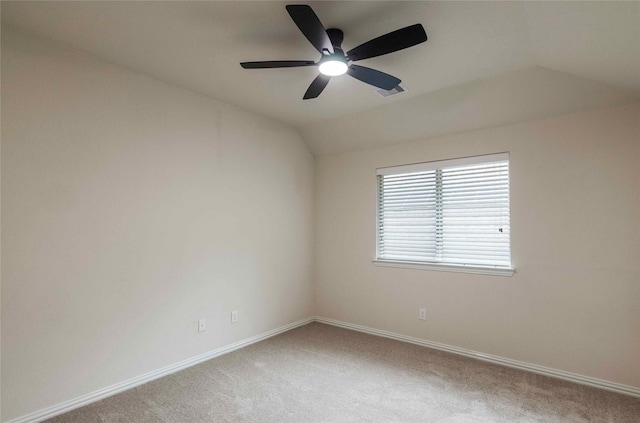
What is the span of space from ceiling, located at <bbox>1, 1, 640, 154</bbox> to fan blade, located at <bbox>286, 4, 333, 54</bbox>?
0.71ft

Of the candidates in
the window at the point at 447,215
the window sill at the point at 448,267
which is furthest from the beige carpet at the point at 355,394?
the window at the point at 447,215

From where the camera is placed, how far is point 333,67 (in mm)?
2090

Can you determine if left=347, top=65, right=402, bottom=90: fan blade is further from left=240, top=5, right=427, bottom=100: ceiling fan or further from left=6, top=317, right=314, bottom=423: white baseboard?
left=6, top=317, right=314, bottom=423: white baseboard

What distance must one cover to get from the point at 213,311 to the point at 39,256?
149 cm

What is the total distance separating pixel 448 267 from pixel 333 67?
2342 millimetres

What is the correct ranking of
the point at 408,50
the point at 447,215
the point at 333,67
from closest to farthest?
the point at 333,67, the point at 408,50, the point at 447,215

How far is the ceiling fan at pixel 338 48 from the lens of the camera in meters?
1.64

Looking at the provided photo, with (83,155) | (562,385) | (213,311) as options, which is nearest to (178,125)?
(83,155)

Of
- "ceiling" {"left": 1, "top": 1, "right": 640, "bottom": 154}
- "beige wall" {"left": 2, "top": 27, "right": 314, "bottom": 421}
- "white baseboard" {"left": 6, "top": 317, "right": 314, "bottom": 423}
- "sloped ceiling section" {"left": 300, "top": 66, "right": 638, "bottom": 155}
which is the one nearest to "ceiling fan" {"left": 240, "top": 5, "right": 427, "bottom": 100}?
"ceiling" {"left": 1, "top": 1, "right": 640, "bottom": 154}

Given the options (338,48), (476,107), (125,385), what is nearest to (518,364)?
(476,107)

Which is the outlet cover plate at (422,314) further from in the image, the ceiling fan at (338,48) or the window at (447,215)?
the ceiling fan at (338,48)

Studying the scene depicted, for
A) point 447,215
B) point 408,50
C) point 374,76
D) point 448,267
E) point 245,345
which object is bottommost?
point 245,345

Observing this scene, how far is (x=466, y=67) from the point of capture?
256cm

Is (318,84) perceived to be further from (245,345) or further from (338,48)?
(245,345)
